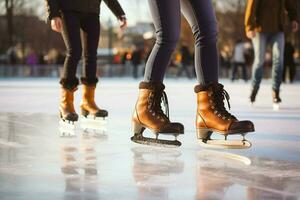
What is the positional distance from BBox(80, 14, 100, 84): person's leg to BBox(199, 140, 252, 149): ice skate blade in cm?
178

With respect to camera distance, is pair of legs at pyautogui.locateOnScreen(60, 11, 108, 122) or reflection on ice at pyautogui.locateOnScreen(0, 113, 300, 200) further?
pair of legs at pyautogui.locateOnScreen(60, 11, 108, 122)

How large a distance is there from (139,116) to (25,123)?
60.5 inches

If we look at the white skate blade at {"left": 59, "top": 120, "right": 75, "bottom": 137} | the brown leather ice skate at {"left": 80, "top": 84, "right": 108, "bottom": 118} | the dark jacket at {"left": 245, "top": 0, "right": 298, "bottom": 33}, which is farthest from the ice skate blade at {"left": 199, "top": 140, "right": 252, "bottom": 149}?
the dark jacket at {"left": 245, "top": 0, "right": 298, "bottom": 33}

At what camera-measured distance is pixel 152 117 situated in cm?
308

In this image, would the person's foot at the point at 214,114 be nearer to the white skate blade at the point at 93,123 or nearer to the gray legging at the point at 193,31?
the gray legging at the point at 193,31

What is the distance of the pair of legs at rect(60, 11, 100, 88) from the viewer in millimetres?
4352

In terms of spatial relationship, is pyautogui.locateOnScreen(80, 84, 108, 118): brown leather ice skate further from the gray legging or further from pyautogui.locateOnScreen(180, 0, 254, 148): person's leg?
pyautogui.locateOnScreen(180, 0, 254, 148): person's leg

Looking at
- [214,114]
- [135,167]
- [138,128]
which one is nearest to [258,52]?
[138,128]

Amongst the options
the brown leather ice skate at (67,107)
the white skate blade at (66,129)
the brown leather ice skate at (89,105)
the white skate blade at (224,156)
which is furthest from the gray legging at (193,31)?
the brown leather ice skate at (89,105)

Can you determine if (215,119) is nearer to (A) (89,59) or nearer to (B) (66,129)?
(B) (66,129)

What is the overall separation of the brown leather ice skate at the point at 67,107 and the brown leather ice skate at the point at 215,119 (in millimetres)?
1241

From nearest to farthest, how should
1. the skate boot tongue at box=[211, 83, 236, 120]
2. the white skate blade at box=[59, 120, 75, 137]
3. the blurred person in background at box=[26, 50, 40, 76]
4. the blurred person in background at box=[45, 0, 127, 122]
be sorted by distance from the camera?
the skate boot tongue at box=[211, 83, 236, 120]
the white skate blade at box=[59, 120, 75, 137]
the blurred person in background at box=[45, 0, 127, 122]
the blurred person in background at box=[26, 50, 40, 76]

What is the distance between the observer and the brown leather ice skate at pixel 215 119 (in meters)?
2.84

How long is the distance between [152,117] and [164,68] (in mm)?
284
